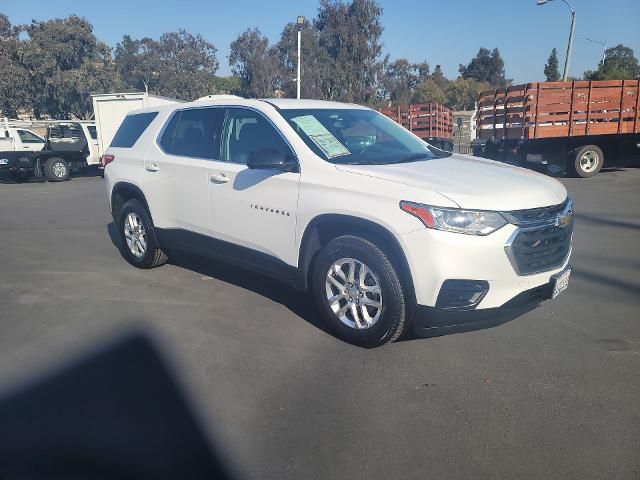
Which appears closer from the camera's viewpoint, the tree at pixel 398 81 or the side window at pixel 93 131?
the side window at pixel 93 131

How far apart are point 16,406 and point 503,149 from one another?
13.4 metres

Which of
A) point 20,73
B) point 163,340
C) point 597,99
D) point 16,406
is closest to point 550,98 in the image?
point 597,99

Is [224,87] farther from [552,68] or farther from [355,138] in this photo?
[355,138]

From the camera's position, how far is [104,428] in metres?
2.79

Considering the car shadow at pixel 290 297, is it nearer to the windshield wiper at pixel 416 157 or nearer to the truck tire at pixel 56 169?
the windshield wiper at pixel 416 157

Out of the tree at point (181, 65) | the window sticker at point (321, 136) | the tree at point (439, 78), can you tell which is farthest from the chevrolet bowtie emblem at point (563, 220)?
the tree at point (439, 78)

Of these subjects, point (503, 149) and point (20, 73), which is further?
point (20, 73)

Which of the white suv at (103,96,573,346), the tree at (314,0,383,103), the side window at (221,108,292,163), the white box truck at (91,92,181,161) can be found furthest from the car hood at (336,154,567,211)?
the tree at (314,0,383,103)

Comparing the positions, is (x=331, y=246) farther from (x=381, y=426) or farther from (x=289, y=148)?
(x=381, y=426)

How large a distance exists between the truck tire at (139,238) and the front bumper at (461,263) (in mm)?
3238

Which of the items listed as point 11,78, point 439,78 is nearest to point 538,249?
point 11,78

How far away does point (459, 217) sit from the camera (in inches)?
125

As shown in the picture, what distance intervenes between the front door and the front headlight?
117 centimetres

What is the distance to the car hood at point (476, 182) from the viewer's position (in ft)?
10.6
